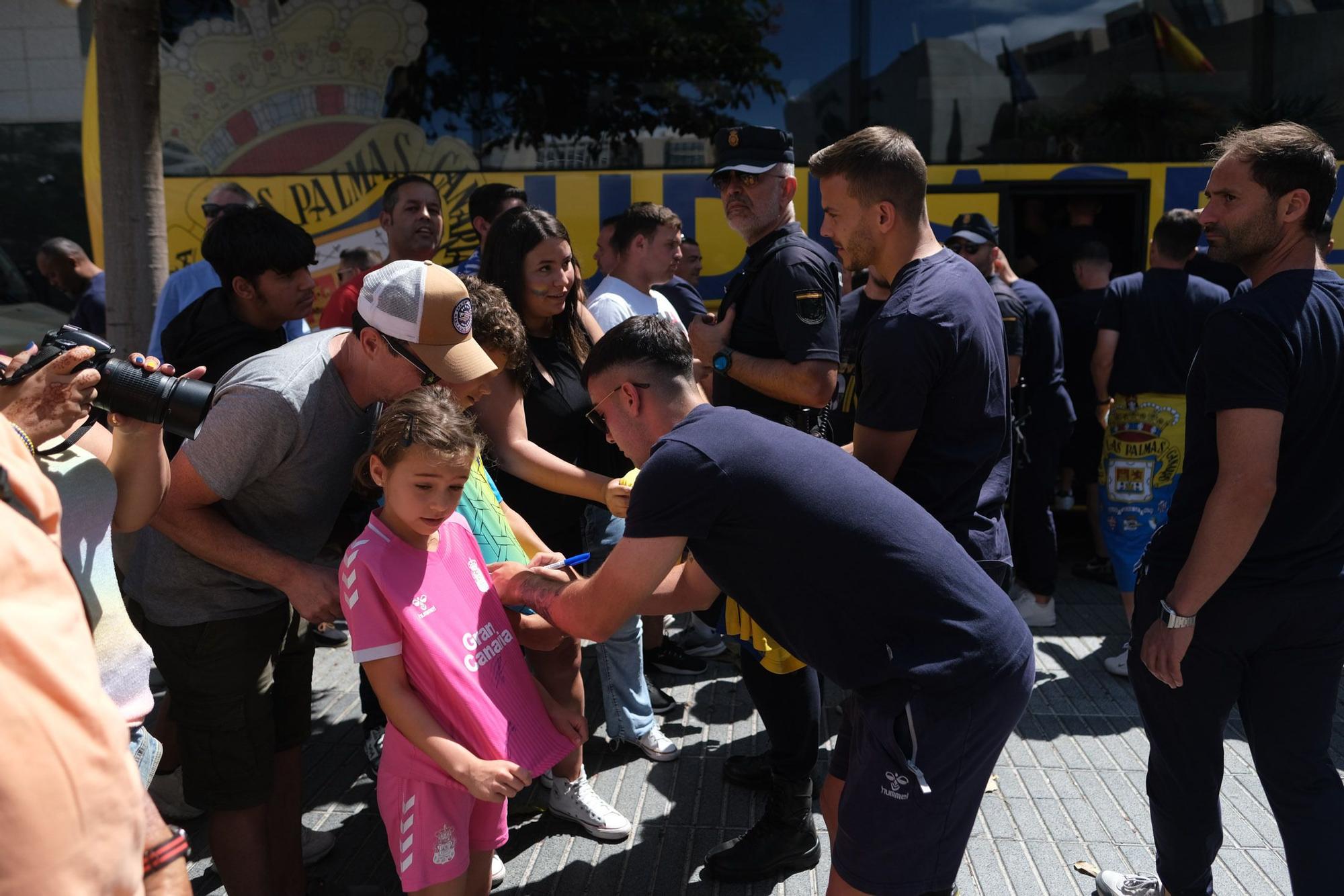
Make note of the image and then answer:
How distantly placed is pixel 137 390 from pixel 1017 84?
18.6 feet

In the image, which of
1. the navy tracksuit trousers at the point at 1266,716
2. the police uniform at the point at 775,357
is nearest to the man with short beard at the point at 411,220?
the police uniform at the point at 775,357

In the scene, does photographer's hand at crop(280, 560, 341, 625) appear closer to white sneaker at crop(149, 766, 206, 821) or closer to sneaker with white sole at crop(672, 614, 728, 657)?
white sneaker at crop(149, 766, 206, 821)

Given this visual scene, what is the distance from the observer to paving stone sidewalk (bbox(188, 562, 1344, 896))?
10.7ft

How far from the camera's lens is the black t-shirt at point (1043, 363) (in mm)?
5691

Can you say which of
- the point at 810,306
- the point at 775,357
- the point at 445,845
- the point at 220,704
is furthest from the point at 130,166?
the point at 445,845

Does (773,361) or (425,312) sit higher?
(425,312)

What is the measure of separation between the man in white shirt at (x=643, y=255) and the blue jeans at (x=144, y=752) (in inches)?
109

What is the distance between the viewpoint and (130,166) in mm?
4523

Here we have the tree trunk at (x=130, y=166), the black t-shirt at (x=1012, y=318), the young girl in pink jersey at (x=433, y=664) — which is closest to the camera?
the young girl in pink jersey at (x=433, y=664)

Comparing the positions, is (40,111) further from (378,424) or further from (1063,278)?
(1063,278)

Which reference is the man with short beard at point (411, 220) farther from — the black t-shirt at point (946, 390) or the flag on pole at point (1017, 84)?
the flag on pole at point (1017, 84)

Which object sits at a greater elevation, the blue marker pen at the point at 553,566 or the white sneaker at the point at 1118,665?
the blue marker pen at the point at 553,566

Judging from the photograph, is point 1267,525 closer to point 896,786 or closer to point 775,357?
point 896,786

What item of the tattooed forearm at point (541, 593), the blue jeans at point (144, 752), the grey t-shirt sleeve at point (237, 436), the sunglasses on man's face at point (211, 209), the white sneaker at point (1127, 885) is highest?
the sunglasses on man's face at point (211, 209)
